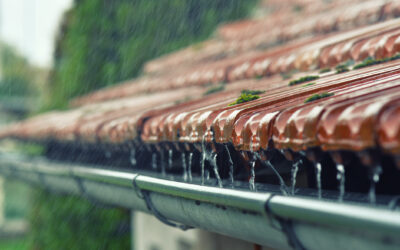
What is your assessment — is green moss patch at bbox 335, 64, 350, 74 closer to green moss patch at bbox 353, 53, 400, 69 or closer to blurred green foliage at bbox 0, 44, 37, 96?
green moss patch at bbox 353, 53, 400, 69

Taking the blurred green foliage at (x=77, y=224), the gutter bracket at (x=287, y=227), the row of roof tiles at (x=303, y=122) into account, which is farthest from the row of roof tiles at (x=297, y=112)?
the blurred green foliage at (x=77, y=224)

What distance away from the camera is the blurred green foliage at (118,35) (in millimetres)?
9469

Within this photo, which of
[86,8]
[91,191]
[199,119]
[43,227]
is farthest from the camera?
[86,8]

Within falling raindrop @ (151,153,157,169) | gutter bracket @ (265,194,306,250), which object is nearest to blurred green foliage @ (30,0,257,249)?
falling raindrop @ (151,153,157,169)

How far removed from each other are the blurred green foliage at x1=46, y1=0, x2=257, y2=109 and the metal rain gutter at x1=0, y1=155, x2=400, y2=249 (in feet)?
20.3

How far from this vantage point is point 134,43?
32.4 feet

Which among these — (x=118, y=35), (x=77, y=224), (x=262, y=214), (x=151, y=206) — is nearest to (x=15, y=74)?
(x=118, y=35)

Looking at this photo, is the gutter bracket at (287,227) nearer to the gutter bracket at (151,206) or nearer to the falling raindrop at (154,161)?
the gutter bracket at (151,206)

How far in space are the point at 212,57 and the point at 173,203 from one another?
379cm

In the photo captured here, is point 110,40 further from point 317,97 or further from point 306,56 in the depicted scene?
point 317,97

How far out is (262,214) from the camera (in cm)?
186

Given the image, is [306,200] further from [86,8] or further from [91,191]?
[86,8]

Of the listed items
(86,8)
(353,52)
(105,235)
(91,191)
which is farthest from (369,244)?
(86,8)

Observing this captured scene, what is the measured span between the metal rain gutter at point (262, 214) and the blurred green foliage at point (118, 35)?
20.3ft
